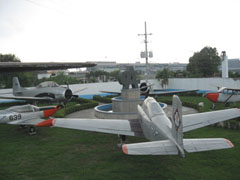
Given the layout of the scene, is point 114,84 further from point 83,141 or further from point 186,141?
point 186,141

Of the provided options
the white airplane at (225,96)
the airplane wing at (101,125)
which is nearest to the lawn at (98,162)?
the airplane wing at (101,125)

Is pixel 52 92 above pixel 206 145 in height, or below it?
above

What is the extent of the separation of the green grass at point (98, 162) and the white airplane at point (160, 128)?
1.33 meters

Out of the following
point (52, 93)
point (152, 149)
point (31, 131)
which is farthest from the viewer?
point (52, 93)

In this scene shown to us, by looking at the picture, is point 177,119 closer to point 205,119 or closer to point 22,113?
point 205,119

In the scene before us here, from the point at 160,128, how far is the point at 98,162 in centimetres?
341

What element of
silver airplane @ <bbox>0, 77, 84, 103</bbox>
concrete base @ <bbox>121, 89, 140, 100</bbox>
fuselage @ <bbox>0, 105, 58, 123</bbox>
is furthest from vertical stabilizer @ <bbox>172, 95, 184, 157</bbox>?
silver airplane @ <bbox>0, 77, 84, 103</bbox>

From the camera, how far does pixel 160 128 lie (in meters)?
7.80

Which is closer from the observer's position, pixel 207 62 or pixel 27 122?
pixel 27 122

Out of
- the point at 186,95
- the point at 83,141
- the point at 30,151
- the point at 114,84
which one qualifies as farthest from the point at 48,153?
the point at 114,84

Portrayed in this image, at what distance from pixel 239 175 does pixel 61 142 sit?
9.59m

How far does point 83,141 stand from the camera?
12.2 m

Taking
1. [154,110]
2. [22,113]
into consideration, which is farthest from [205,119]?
[22,113]

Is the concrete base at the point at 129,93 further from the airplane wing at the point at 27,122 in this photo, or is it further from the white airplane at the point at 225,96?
the airplane wing at the point at 27,122
